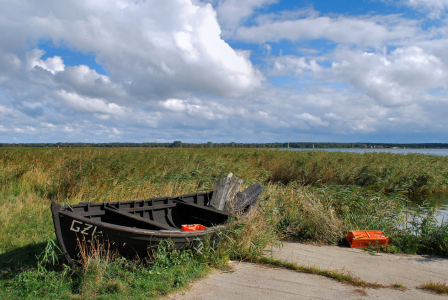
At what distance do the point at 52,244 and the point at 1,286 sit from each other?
1016 millimetres

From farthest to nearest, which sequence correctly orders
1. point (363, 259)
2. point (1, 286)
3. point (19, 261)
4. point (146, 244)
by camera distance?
point (363, 259), point (19, 261), point (146, 244), point (1, 286)

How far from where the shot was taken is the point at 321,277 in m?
4.68

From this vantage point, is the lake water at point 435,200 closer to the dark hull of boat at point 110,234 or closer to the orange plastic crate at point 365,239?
the orange plastic crate at point 365,239

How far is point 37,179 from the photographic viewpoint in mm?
11523

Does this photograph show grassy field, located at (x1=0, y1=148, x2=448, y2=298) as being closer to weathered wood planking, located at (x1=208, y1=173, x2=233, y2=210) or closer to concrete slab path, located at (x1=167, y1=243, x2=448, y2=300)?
concrete slab path, located at (x1=167, y1=243, x2=448, y2=300)

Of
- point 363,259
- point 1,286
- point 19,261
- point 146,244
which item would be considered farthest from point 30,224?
point 363,259

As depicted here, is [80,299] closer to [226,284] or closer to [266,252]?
[226,284]

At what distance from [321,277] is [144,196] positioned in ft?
23.2

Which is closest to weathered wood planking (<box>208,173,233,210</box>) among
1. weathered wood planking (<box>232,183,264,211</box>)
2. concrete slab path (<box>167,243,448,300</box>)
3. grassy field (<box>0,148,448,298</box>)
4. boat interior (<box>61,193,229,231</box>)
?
weathered wood planking (<box>232,183,264,211</box>)

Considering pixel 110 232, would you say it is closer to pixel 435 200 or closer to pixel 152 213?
pixel 152 213

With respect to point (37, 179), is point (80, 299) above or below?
below

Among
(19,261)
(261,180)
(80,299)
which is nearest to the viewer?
(80,299)

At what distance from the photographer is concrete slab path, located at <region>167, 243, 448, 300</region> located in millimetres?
4066

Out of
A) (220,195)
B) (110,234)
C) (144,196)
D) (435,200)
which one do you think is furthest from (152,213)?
(435,200)
